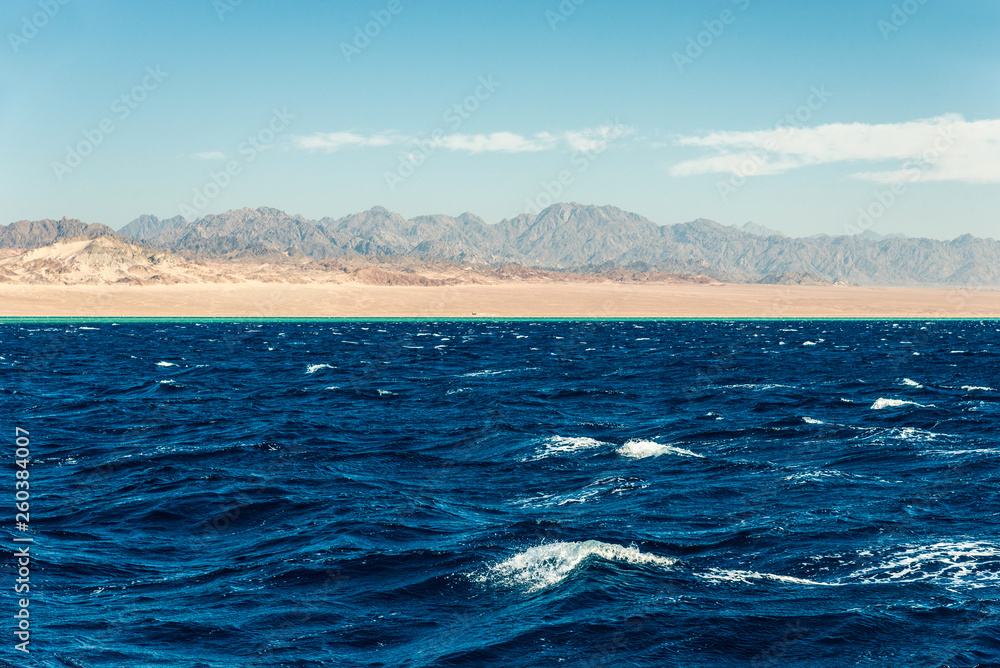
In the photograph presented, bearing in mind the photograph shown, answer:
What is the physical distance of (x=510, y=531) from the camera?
18.5 m

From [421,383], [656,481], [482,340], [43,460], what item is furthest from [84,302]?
[656,481]

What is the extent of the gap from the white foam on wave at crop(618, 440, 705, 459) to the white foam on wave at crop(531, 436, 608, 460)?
47.6 inches

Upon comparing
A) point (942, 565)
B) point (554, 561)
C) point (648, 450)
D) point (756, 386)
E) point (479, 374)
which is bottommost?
point (554, 561)

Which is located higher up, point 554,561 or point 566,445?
point 566,445

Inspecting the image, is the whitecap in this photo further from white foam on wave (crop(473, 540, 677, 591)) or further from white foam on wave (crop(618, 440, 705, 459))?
white foam on wave (crop(618, 440, 705, 459))

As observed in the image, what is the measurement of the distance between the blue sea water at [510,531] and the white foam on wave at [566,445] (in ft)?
0.65

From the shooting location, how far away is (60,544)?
1764cm

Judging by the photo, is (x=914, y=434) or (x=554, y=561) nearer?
(x=554, y=561)

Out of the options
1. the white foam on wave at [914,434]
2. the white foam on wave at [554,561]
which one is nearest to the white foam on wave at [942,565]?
the white foam on wave at [554,561]

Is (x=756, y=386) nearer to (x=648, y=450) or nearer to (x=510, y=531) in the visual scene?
(x=648, y=450)

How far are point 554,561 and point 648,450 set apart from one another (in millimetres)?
12491

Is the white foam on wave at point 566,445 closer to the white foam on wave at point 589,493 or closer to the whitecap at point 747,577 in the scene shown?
the white foam on wave at point 589,493

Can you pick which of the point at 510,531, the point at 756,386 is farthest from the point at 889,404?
the point at 510,531

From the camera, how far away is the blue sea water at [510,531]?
1286 centimetres
